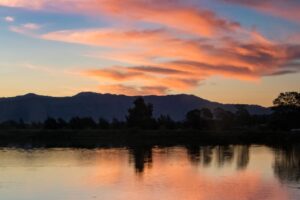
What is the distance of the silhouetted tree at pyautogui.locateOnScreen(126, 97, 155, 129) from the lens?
339 feet

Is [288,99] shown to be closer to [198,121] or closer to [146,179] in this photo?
[198,121]

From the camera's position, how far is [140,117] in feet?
348

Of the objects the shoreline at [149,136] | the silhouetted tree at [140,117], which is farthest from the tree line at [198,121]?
the shoreline at [149,136]

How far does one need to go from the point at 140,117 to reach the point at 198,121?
11688 millimetres

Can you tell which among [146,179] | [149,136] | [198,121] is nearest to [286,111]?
[198,121]

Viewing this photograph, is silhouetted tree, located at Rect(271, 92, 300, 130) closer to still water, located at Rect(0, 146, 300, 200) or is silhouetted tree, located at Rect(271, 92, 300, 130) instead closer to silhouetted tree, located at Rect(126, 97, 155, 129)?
silhouetted tree, located at Rect(126, 97, 155, 129)

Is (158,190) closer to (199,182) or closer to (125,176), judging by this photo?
(199,182)

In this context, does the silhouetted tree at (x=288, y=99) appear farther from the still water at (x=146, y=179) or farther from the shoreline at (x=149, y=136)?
the still water at (x=146, y=179)

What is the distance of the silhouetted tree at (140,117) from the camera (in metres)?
103

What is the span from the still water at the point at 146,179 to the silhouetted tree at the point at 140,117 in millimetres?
58131

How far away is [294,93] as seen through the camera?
117 meters

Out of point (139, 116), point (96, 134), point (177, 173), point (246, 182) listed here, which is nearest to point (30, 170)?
point (177, 173)

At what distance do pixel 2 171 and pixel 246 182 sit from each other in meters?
15.8

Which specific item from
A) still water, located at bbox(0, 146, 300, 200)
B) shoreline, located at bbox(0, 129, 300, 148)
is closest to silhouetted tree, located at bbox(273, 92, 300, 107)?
shoreline, located at bbox(0, 129, 300, 148)
